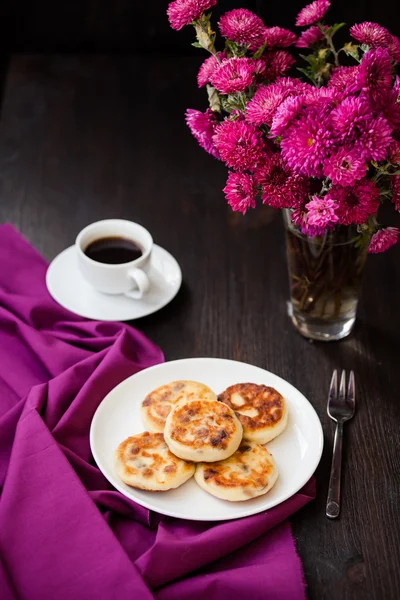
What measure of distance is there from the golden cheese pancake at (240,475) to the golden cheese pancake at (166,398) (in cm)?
A: 12

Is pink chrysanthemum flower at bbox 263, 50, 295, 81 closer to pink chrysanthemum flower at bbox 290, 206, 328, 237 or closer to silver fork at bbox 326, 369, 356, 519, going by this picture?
pink chrysanthemum flower at bbox 290, 206, 328, 237

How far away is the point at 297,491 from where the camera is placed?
1.16 meters

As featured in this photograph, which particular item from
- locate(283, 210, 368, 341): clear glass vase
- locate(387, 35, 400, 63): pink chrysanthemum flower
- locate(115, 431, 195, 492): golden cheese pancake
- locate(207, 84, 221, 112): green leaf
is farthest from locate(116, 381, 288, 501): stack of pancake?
locate(387, 35, 400, 63): pink chrysanthemum flower

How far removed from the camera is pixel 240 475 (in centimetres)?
114

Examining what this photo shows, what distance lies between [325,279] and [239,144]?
0.35 meters

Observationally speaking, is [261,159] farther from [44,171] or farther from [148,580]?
[44,171]

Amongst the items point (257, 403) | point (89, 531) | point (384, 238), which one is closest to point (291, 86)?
point (384, 238)

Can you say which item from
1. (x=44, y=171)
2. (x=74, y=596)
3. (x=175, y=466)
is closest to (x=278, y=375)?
(x=175, y=466)

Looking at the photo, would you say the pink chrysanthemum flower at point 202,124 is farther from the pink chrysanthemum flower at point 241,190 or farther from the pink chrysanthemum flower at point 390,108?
the pink chrysanthemum flower at point 390,108

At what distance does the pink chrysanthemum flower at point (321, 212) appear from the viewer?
1.13m

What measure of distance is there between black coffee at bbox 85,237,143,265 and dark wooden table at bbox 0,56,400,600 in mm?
133

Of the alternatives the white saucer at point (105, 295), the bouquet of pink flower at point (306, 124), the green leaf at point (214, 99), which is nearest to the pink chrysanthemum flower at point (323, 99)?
the bouquet of pink flower at point (306, 124)

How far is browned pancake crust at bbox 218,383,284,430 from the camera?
1.24 metres

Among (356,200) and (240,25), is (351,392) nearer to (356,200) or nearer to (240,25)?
(356,200)
